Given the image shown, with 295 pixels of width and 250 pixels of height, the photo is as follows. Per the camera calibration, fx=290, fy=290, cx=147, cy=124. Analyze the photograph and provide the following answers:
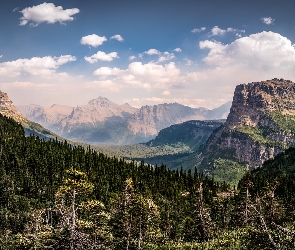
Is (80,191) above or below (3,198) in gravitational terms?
above

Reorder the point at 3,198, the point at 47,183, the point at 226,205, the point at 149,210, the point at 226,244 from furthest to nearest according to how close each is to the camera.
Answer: the point at 47,183 < the point at 3,198 < the point at 226,205 < the point at 149,210 < the point at 226,244

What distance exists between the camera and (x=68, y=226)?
1400 inches

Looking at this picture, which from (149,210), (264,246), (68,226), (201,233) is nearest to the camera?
(264,246)

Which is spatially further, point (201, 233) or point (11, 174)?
point (11, 174)

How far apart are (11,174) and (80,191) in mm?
166123

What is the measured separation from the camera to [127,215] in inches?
2151

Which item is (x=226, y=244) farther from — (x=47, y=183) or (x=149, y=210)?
(x=47, y=183)

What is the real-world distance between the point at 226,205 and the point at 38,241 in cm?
11462

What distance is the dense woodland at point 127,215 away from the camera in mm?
36094

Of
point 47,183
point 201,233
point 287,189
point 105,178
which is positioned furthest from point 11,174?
point 287,189

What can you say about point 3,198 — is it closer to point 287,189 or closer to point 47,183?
point 47,183

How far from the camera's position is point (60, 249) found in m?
36.8

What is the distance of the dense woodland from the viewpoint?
118 feet

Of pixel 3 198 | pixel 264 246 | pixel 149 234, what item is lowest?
pixel 3 198
